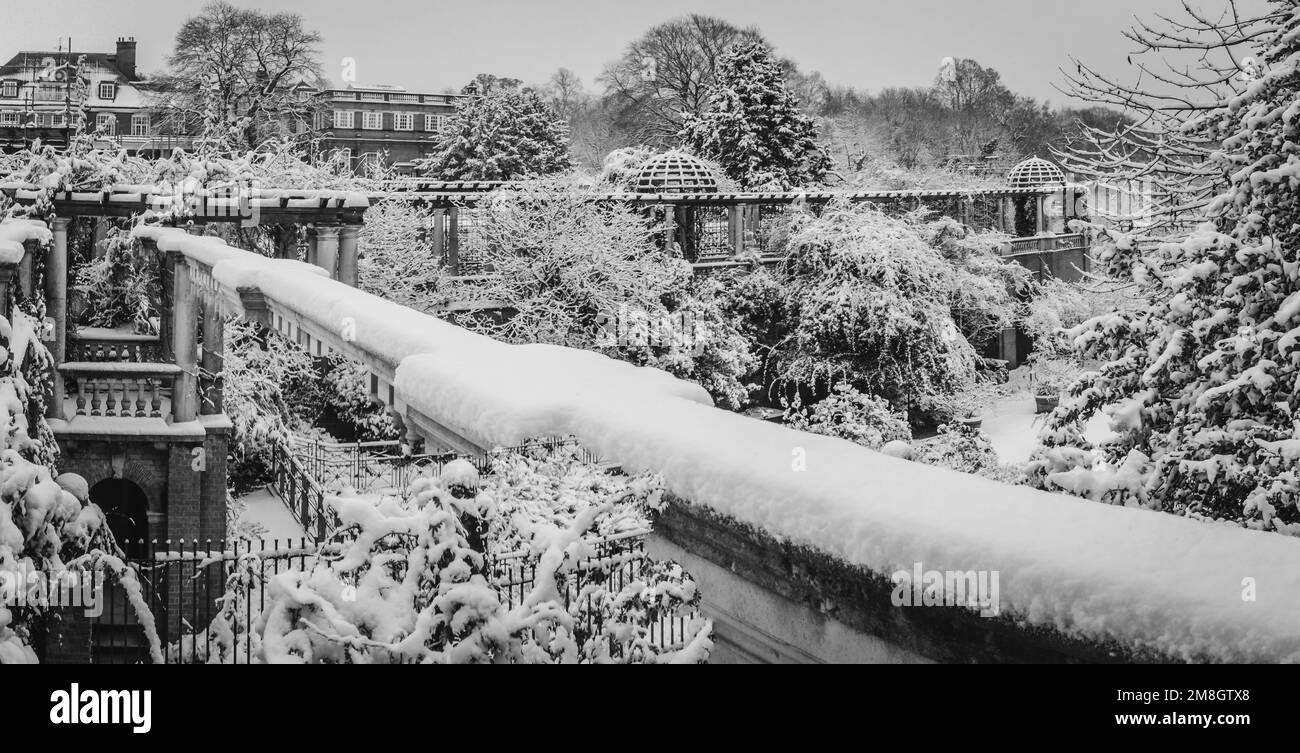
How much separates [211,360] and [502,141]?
3210 centimetres

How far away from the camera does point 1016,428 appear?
33531mm

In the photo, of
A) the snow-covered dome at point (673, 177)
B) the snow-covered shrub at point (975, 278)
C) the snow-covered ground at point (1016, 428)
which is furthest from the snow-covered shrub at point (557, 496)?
the snow-covered shrub at point (975, 278)

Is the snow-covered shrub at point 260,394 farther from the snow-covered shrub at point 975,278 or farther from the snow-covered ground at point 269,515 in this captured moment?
the snow-covered shrub at point 975,278

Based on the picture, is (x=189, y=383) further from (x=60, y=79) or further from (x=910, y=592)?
(x=60, y=79)

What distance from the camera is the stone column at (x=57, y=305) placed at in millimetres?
16984

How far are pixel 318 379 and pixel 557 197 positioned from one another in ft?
25.2

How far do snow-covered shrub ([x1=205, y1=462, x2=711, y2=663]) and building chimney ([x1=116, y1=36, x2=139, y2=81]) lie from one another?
60.3m
